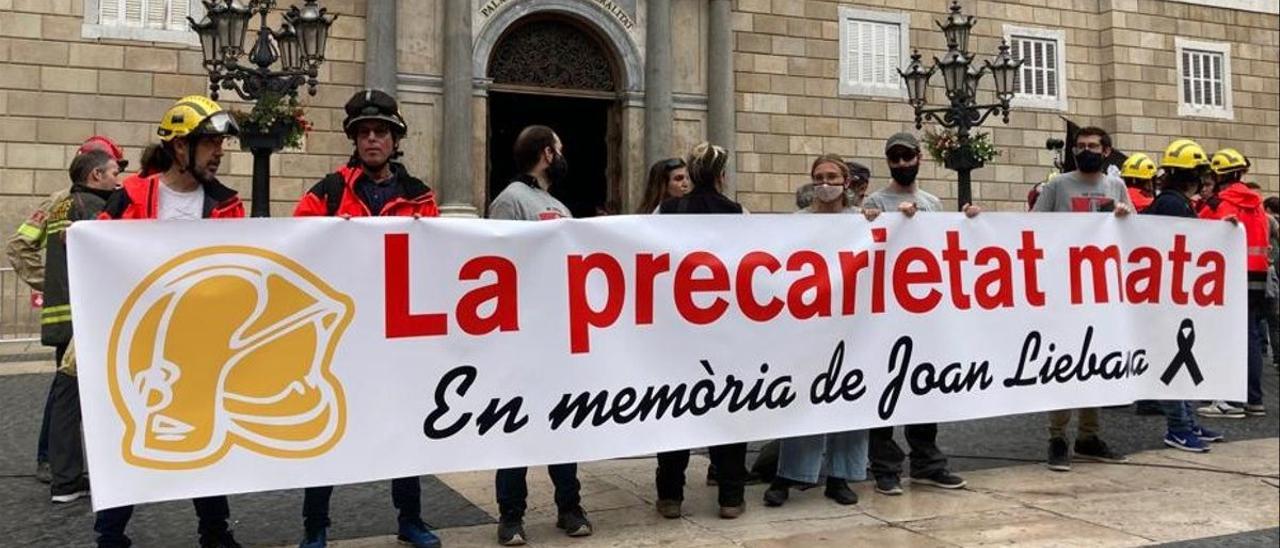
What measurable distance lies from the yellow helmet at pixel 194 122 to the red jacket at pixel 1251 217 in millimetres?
7332

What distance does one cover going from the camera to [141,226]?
12.0ft

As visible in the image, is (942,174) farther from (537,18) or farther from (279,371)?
(279,371)

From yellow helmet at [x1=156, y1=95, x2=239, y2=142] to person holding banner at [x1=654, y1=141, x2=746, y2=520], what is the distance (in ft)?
6.84

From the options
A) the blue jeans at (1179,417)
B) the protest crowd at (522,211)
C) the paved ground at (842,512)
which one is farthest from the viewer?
the blue jeans at (1179,417)

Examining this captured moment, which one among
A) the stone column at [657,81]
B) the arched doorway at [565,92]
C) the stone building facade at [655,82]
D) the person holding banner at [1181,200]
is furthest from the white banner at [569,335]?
the arched doorway at [565,92]

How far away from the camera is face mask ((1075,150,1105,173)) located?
5.97 m

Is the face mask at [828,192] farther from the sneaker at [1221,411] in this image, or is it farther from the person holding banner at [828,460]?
the sneaker at [1221,411]

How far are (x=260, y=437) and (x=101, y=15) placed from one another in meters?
11.2

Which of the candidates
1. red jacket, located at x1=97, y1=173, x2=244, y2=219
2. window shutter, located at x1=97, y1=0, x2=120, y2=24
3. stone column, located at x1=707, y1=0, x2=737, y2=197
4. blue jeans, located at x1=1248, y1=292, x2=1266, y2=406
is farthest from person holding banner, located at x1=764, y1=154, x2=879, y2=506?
window shutter, located at x1=97, y1=0, x2=120, y2=24

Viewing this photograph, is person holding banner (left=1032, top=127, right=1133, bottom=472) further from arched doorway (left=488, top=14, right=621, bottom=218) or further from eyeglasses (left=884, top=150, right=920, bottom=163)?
arched doorway (left=488, top=14, right=621, bottom=218)

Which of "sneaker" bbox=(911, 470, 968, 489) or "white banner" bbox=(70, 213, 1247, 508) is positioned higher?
"white banner" bbox=(70, 213, 1247, 508)

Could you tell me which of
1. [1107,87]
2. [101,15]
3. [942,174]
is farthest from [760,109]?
[101,15]

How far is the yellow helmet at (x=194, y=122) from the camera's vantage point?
3938 millimetres

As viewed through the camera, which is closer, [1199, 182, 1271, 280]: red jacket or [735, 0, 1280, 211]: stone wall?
[1199, 182, 1271, 280]: red jacket
